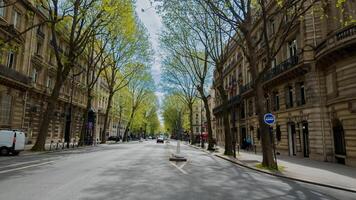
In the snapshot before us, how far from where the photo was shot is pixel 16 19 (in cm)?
2933

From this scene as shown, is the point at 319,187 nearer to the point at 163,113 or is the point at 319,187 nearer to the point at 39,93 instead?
Result: the point at 39,93

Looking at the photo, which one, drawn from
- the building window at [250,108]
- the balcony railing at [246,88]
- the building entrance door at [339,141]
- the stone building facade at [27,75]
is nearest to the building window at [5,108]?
the stone building facade at [27,75]

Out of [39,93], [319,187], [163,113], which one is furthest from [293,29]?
[163,113]

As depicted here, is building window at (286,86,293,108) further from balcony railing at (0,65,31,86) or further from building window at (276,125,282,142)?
balcony railing at (0,65,31,86)

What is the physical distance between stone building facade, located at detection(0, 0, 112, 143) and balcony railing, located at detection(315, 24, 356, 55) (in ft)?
73.7

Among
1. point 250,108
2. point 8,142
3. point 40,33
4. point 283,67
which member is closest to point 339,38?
point 283,67

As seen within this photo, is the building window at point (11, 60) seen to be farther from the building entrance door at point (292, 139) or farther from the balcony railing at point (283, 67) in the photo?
the building entrance door at point (292, 139)

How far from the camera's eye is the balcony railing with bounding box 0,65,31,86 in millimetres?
25627

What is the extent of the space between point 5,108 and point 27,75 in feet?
15.6

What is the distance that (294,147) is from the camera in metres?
26.0

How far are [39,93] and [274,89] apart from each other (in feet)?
84.7

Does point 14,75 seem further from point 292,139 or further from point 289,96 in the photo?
point 292,139

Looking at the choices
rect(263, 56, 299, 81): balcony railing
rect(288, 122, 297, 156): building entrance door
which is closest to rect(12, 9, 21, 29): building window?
rect(263, 56, 299, 81): balcony railing

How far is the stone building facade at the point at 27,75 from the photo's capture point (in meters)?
27.1
